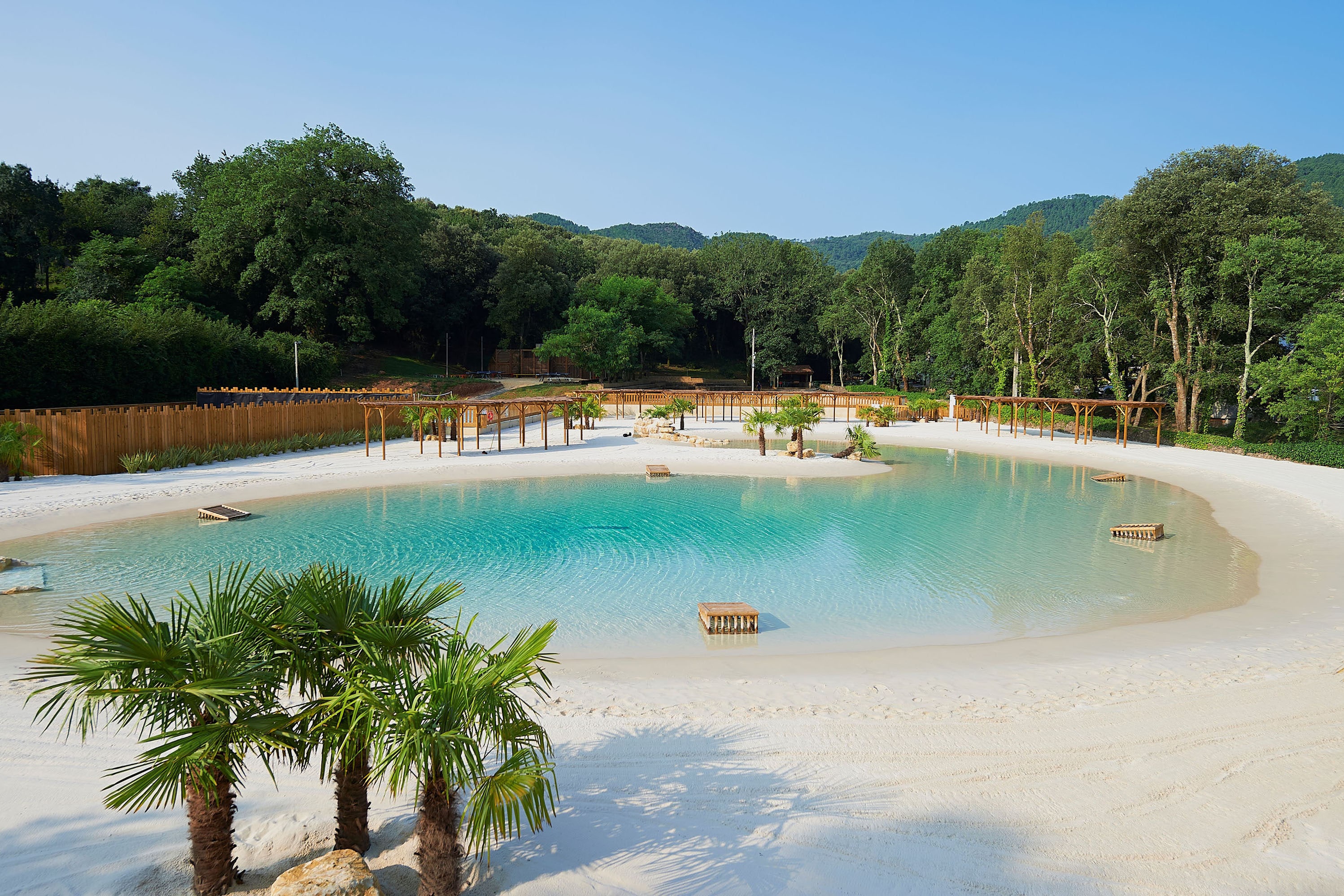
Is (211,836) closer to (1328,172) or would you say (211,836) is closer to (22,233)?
(22,233)

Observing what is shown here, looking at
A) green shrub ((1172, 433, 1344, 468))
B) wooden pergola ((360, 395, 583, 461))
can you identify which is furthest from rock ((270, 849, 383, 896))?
green shrub ((1172, 433, 1344, 468))

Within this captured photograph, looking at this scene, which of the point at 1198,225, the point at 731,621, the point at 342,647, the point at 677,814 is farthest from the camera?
the point at 1198,225

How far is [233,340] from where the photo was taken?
38094mm

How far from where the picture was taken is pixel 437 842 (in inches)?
169

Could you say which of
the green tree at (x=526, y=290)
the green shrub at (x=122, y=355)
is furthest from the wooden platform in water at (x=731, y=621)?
the green tree at (x=526, y=290)

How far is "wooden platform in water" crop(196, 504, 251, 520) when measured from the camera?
17438mm

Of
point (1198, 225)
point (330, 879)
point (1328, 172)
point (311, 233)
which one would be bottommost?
point (330, 879)

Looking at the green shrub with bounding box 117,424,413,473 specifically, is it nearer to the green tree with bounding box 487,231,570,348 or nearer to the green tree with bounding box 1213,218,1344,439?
the green tree with bounding box 487,231,570,348

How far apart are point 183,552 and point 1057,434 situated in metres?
39.3

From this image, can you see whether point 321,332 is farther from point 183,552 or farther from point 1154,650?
point 1154,650

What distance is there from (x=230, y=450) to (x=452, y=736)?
25.8 metres

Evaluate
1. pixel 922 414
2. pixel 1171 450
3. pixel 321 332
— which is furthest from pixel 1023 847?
pixel 321 332

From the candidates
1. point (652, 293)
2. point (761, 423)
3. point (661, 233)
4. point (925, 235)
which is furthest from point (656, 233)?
point (761, 423)

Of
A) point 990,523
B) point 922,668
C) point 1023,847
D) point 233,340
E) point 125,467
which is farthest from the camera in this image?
point 233,340
